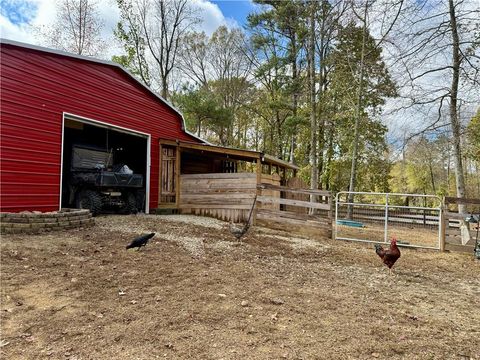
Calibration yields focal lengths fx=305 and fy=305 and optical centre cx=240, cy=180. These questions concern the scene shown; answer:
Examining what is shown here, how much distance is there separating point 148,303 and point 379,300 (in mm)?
2675

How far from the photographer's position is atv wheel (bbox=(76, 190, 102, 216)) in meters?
8.84

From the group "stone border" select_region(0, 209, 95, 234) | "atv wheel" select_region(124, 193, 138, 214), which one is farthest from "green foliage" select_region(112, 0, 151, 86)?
"stone border" select_region(0, 209, 95, 234)

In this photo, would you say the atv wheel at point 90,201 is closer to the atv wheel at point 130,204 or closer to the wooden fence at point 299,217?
the atv wheel at point 130,204

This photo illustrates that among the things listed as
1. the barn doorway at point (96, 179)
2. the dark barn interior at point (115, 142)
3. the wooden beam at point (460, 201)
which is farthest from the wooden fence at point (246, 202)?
the wooden beam at point (460, 201)

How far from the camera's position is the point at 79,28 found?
70.1 feet

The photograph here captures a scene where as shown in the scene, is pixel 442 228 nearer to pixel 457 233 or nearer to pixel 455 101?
pixel 457 233

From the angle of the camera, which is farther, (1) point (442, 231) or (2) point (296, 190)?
(2) point (296, 190)

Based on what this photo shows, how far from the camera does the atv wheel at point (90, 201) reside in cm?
884

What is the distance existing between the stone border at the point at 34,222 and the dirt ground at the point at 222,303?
1.33 feet

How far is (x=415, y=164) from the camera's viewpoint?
3144 centimetres

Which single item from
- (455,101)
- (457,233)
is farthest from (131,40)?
(457,233)

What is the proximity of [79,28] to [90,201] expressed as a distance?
18201 mm

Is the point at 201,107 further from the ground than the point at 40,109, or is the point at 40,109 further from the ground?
the point at 201,107

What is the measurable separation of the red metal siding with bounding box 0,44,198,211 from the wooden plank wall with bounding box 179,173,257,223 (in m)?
3.32
